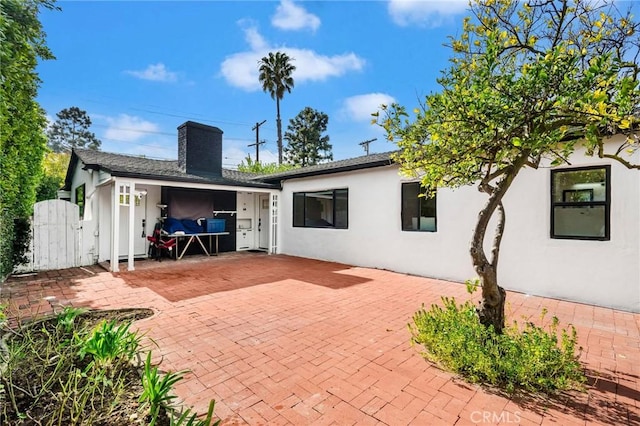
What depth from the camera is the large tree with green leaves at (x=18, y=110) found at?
3002 millimetres

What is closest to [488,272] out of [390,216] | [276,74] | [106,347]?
[106,347]

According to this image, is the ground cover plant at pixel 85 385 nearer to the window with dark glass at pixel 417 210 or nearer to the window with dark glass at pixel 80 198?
the window with dark glass at pixel 417 210

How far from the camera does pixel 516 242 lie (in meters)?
5.74

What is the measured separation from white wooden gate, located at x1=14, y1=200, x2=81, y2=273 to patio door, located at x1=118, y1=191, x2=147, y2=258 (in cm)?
125

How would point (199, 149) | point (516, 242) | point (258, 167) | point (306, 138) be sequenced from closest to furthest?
point (516, 242), point (199, 149), point (258, 167), point (306, 138)

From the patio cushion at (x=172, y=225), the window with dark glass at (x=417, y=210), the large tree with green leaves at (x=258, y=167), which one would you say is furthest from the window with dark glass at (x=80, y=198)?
the large tree with green leaves at (x=258, y=167)

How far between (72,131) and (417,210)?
152 ft

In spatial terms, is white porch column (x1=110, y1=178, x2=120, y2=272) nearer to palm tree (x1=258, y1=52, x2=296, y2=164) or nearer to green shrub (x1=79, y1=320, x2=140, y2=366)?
green shrub (x1=79, y1=320, x2=140, y2=366)

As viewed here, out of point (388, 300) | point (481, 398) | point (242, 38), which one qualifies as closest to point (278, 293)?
point (388, 300)

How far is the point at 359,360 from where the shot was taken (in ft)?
10.1

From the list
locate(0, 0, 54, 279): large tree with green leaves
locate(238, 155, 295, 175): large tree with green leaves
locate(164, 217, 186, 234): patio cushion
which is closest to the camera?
locate(0, 0, 54, 279): large tree with green leaves

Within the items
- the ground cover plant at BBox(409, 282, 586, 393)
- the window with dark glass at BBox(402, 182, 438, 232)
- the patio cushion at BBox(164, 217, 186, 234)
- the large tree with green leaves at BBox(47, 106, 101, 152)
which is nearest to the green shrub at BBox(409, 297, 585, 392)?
the ground cover plant at BBox(409, 282, 586, 393)

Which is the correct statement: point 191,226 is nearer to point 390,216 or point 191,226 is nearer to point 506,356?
point 390,216

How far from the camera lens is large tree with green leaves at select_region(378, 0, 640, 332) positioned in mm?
2090
